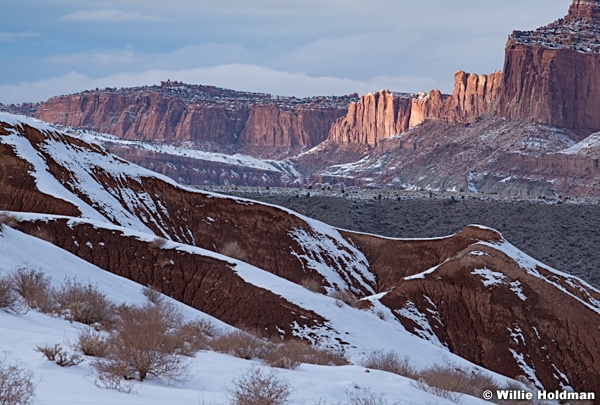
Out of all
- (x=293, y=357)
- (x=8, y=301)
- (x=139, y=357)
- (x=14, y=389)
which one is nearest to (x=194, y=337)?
(x=293, y=357)

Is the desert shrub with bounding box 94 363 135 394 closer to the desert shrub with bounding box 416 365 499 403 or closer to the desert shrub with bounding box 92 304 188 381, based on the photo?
the desert shrub with bounding box 92 304 188 381

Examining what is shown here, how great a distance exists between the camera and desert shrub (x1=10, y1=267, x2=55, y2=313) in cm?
1848

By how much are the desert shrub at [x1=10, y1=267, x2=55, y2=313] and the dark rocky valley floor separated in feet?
187

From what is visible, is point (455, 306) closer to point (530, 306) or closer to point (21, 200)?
point (530, 306)

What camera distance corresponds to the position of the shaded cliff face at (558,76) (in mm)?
158250

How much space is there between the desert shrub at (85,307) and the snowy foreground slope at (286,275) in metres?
0.81

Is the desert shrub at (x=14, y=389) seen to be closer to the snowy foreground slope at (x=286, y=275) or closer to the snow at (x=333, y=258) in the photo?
the snowy foreground slope at (x=286, y=275)

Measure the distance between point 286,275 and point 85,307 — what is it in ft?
97.2

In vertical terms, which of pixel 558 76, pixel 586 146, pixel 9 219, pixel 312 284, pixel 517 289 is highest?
pixel 558 76

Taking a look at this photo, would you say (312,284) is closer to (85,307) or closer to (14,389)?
(85,307)

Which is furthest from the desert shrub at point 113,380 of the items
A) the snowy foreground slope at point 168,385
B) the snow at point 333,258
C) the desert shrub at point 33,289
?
the snow at point 333,258

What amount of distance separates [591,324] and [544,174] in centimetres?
10331

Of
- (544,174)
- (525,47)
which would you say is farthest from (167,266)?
(525,47)

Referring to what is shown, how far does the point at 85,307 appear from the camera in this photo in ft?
59.9
